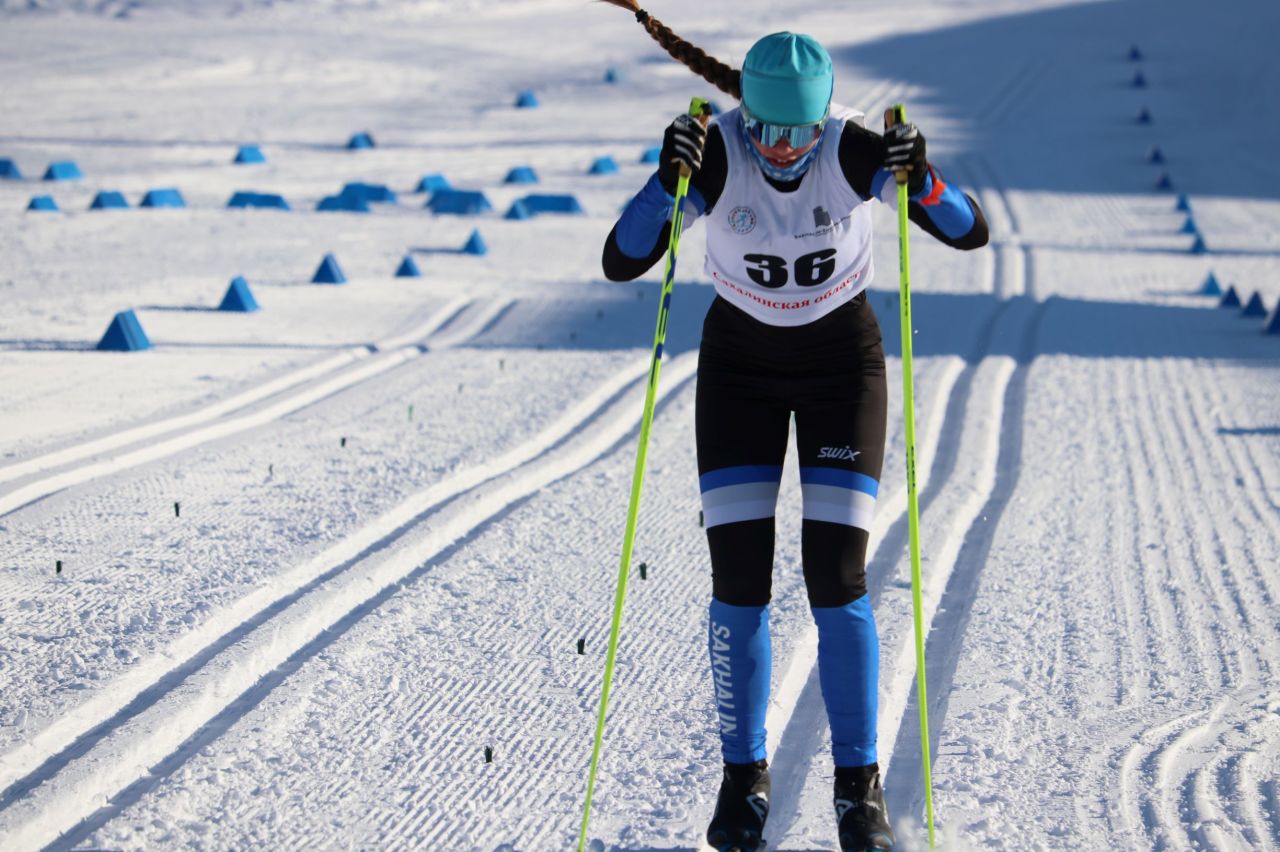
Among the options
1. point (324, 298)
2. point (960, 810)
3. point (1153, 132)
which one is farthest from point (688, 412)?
point (1153, 132)

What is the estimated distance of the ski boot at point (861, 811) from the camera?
343 centimetres

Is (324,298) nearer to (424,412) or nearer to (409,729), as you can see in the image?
(424,412)

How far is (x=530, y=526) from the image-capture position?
6145mm

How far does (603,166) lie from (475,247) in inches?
201

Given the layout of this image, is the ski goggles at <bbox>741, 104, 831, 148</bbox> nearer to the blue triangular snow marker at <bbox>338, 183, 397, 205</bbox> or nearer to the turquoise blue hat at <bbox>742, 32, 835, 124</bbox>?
the turquoise blue hat at <bbox>742, 32, 835, 124</bbox>

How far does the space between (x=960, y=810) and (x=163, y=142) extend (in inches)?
676

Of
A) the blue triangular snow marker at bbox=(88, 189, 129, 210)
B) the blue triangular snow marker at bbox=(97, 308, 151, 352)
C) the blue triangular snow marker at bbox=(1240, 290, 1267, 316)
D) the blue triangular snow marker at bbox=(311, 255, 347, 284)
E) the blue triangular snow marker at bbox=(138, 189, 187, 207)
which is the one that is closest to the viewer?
the blue triangular snow marker at bbox=(97, 308, 151, 352)

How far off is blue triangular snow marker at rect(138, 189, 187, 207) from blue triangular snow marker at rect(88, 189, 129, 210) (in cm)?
19

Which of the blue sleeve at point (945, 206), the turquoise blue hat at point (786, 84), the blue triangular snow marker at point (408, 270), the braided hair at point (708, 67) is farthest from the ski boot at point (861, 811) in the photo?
the blue triangular snow marker at point (408, 270)

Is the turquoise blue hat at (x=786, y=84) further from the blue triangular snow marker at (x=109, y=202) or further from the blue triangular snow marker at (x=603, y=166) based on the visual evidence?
the blue triangular snow marker at (x=603, y=166)

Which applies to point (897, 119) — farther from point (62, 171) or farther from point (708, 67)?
point (62, 171)

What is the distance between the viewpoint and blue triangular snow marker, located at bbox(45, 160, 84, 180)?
623 inches

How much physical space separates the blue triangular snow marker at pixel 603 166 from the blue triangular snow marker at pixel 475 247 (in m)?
4.80

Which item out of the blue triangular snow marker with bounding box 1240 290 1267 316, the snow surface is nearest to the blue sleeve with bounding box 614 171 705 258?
the snow surface
